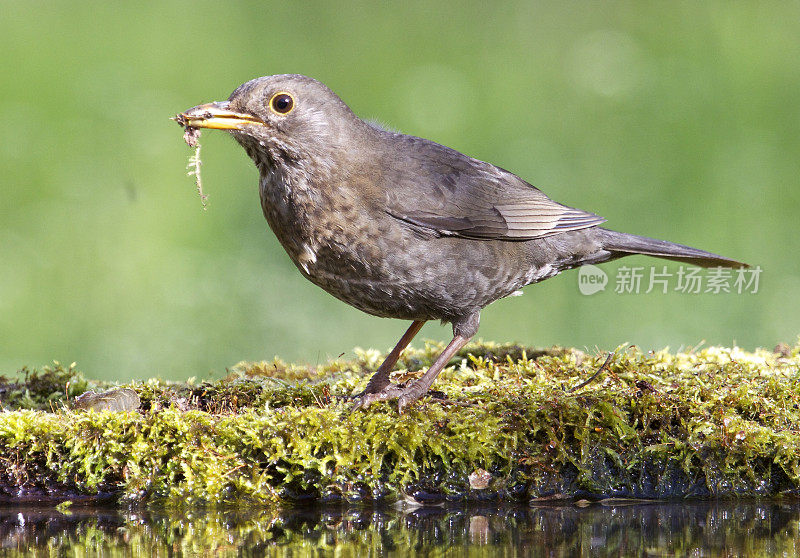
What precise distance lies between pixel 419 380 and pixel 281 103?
65.5 inches

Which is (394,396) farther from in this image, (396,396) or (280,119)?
(280,119)

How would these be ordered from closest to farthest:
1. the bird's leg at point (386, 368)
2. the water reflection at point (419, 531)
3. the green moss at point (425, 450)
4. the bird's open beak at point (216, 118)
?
1. the water reflection at point (419, 531)
2. the green moss at point (425, 450)
3. the bird's open beak at point (216, 118)
4. the bird's leg at point (386, 368)

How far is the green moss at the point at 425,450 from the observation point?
13.1ft

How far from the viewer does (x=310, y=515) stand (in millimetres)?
3797

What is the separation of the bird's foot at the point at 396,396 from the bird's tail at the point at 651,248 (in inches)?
71.6

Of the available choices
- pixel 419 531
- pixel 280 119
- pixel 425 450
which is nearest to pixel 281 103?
pixel 280 119

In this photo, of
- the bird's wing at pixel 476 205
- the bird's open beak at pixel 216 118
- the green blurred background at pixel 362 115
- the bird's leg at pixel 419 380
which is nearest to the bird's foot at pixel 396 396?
the bird's leg at pixel 419 380

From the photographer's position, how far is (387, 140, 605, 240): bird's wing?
502 cm

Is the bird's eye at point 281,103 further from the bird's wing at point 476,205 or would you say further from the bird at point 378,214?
the bird's wing at point 476,205

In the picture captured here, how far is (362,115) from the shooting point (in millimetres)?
9000

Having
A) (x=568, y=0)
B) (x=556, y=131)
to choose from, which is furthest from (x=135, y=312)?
(x=568, y=0)

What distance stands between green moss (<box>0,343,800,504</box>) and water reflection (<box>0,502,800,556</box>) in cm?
15

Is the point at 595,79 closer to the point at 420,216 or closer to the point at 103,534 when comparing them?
the point at 420,216

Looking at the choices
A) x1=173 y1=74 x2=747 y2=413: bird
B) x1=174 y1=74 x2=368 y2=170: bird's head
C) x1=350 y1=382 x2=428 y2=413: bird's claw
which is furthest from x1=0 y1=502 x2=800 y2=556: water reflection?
x1=174 y1=74 x2=368 y2=170: bird's head
